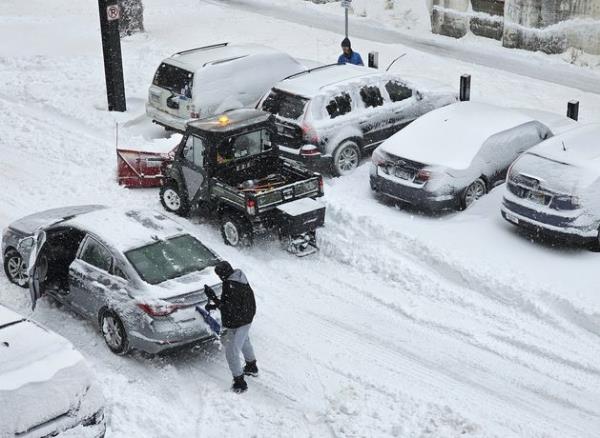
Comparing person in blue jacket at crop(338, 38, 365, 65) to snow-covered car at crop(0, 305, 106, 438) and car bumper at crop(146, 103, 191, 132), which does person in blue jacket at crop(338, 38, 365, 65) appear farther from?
snow-covered car at crop(0, 305, 106, 438)

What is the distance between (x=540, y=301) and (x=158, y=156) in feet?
23.6

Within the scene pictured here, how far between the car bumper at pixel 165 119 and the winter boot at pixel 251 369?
7973mm

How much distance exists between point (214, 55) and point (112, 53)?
241 cm

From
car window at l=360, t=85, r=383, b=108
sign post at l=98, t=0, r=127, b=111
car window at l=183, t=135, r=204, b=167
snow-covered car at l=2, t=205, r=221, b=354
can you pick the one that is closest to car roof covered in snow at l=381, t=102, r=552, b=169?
car window at l=360, t=85, r=383, b=108

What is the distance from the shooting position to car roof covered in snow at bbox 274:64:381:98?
16016mm

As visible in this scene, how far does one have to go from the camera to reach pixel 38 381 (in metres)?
8.52

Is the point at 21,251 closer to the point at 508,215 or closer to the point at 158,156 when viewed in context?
the point at 158,156

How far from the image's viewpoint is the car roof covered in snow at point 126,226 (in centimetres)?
1105

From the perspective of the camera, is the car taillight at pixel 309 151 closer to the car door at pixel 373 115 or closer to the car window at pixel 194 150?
the car door at pixel 373 115

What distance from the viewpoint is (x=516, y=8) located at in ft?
79.0

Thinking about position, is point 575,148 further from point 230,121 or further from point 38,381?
point 38,381

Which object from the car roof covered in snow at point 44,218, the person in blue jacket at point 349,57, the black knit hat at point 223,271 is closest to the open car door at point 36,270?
the car roof covered in snow at point 44,218

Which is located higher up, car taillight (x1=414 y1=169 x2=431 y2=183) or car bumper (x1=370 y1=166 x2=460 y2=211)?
car taillight (x1=414 y1=169 x2=431 y2=183)

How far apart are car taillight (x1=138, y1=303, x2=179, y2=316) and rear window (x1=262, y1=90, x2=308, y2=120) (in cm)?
629
